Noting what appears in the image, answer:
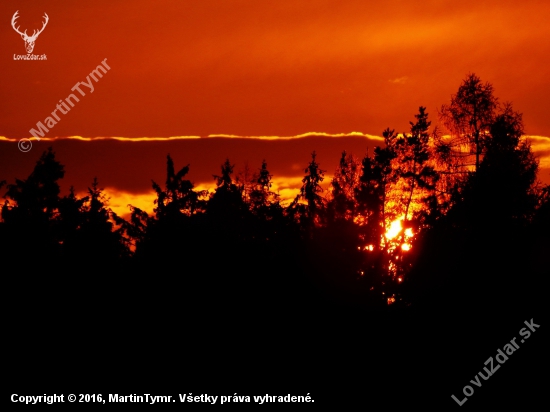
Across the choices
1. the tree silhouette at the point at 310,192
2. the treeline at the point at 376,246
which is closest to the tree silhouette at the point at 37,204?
the treeline at the point at 376,246

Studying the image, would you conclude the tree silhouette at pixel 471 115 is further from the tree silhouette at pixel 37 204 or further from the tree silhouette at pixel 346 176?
the tree silhouette at pixel 37 204

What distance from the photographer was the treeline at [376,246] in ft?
96.1

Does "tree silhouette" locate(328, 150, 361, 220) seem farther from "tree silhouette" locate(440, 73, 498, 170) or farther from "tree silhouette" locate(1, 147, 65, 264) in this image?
"tree silhouette" locate(1, 147, 65, 264)

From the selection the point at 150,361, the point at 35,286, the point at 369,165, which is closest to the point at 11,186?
the point at 35,286

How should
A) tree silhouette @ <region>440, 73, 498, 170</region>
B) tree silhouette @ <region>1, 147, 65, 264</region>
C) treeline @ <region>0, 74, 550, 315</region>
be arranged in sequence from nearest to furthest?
treeline @ <region>0, 74, 550, 315</region>
tree silhouette @ <region>440, 73, 498, 170</region>
tree silhouette @ <region>1, 147, 65, 264</region>

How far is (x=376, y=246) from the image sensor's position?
33531 mm

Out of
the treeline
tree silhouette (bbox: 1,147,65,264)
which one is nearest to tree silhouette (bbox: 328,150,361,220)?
the treeline

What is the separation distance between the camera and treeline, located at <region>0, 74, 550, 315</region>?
29297 mm

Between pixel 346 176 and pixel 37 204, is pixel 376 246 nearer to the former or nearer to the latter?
pixel 346 176

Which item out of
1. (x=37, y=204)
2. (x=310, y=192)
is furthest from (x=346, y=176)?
(x=37, y=204)

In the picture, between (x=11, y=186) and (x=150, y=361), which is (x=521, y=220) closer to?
(x=150, y=361)

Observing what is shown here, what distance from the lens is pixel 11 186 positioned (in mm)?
60469

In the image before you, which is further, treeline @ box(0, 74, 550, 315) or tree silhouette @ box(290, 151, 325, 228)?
tree silhouette @ box(290, 151, 325, 228)

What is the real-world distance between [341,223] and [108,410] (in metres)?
10.8
